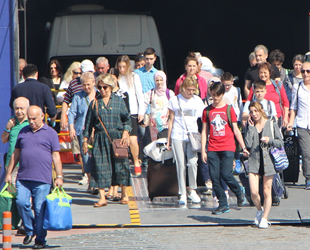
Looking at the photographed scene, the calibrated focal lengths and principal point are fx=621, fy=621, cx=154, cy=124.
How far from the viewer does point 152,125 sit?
10.8 m

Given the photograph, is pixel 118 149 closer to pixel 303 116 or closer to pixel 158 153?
pixel 158 153

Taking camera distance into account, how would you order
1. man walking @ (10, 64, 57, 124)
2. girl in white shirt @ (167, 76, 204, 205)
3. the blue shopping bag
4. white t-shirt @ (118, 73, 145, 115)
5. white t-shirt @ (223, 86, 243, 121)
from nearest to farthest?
the blue shopping bag < man walking @ (10, 64, 57, 124) < girl in white shirt @ (167, 76, 204, 205) < white t-shirt @ (223, 86, 243, 121) < white t-shirt @ (118, 73, 145, 115)

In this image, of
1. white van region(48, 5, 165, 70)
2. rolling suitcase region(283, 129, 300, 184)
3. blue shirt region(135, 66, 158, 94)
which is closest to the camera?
rolling suitcase region(283, 129, 300, 184)

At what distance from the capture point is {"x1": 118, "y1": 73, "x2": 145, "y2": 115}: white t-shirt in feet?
35.8

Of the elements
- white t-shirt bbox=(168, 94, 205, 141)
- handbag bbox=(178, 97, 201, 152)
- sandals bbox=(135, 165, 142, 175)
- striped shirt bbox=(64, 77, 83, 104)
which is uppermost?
striped shirt bbox=(64, 77, 83, 104)

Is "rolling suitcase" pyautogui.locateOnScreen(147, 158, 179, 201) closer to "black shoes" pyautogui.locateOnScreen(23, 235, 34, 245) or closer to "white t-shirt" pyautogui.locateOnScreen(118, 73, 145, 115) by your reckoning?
"white t-shirt" pyautogui.locateOnScreen(118, 73, 145, 115)

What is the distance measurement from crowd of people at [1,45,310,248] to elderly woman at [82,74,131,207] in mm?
15

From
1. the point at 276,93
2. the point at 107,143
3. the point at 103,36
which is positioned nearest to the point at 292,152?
the point at 276,93

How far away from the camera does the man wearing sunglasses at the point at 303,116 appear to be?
10.1 metres

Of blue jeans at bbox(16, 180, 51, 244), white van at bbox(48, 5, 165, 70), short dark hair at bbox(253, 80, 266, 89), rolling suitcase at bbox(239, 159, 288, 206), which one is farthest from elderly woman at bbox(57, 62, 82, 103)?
blue jeans at bbox(16, 180, 51, 244)

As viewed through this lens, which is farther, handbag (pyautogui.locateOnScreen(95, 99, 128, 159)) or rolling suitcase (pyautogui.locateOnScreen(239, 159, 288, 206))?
handbag (pyautogui.locateOnScreen(95, 99, 128, 159))

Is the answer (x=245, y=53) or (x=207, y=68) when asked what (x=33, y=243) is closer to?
(x=207, y=68)

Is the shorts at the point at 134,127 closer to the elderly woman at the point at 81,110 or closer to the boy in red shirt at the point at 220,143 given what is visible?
the elderly woman at the point at 81,110

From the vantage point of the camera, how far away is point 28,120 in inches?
290
